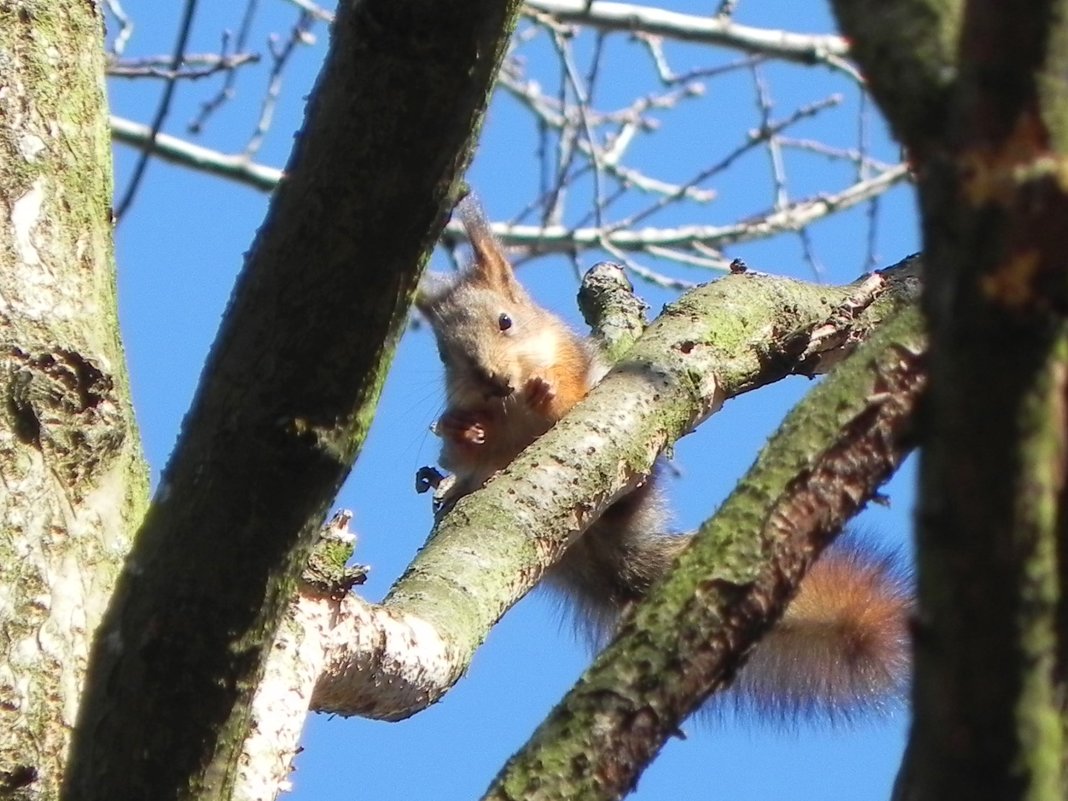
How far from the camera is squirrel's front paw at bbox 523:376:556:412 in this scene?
4.56 meters

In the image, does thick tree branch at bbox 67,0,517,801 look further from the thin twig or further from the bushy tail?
the bushy tail

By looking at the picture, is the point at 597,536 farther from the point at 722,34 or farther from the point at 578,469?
the point at 722,34

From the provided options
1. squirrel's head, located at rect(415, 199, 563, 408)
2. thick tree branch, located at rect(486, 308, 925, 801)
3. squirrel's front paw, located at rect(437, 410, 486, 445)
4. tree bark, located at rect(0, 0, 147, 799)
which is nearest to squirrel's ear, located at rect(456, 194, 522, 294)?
squirrel's head, located at rect(415, 199, 563, 408)

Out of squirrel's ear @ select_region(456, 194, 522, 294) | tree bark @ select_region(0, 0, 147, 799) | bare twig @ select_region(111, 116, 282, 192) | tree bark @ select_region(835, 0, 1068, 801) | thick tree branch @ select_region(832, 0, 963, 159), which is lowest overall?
tree bark @ select_region(835, 0, 1068, 801)

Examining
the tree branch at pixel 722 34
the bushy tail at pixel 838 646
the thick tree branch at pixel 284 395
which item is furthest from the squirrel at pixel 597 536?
the thick tree branch at pixel 284 395

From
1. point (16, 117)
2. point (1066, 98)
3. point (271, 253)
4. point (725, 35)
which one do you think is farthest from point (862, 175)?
point (1066, 98)

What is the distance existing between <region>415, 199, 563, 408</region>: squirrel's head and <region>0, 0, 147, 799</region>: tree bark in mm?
2218

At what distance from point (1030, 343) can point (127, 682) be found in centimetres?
96

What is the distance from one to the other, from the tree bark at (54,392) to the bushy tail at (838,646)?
194 centimetres

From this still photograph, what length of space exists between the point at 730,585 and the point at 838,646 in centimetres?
237

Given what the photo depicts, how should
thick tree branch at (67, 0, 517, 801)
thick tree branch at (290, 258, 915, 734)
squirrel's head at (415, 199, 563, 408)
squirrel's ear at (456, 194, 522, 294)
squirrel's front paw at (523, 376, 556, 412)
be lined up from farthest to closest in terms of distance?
1. squirrel's ear at (456, 194, 522, 294)
2. squirrel's head at (415, 199, 563, 408)
3. squirrel's front paw at (523, 376, 556, 412)
4. thick tree branch at (290, 258, 915, 734)
5. thick tree branch at (67, 0, 517, 801)

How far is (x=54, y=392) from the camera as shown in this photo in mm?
2227

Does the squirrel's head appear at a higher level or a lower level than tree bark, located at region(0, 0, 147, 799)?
higher

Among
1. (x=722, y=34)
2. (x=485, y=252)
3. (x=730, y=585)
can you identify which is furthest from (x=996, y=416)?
(x=722, y=34)
